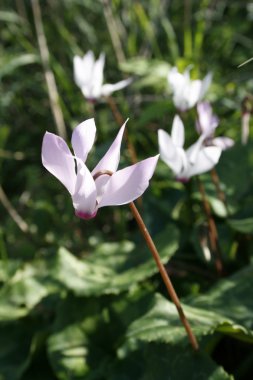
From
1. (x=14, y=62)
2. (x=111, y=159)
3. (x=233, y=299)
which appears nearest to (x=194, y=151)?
(x=233, y=299)

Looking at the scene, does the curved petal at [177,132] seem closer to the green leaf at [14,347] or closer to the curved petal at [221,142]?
the curved petal at [221,142]

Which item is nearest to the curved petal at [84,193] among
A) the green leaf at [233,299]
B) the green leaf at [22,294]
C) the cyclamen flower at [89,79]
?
the green leaf at [233,299]

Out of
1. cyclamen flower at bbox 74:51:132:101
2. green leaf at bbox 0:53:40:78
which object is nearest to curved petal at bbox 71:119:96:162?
cyclamen flower at bbox 74:51:132:101

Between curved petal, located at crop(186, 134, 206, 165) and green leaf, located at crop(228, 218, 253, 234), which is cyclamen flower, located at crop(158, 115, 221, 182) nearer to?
curved petal, located at crop(186, 134, 206, 165)

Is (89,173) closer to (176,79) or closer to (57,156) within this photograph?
(57,156)

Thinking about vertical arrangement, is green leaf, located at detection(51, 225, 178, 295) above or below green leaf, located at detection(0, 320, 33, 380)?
above

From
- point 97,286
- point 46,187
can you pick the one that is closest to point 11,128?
point 46,187
